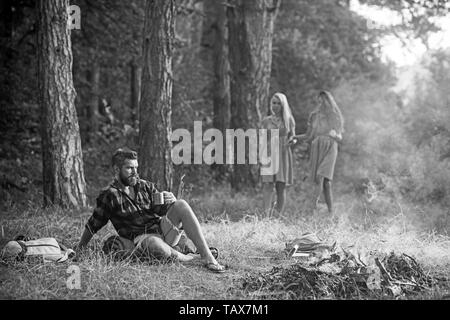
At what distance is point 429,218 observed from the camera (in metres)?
8.71

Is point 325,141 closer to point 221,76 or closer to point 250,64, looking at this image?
point 250,64

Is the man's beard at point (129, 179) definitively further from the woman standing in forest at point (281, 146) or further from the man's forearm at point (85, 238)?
the woman standing in forest at point (281, 146)

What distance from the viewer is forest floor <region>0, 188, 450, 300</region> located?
5.00 meters

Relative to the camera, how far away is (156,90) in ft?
28.6

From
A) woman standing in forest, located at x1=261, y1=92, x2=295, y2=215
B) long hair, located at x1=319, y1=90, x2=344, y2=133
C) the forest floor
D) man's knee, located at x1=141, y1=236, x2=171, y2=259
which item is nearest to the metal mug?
man's knee, located at x1=141, y1=236, x2=171, y2=259

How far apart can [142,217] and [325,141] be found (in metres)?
4.11

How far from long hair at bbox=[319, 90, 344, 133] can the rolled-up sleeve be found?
14.5 feet

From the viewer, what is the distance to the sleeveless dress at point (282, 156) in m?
9.02

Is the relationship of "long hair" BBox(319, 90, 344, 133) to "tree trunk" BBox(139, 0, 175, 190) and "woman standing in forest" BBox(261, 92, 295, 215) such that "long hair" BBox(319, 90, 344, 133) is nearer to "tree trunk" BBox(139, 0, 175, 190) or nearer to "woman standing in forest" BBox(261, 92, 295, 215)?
"woman standing in forest" BBox(261, 92, 295, 215)

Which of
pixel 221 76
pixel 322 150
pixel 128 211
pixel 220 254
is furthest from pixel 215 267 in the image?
pixel 221 76

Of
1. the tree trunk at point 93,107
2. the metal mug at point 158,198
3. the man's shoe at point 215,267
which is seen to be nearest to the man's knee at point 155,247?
the metal mug at point 158,198

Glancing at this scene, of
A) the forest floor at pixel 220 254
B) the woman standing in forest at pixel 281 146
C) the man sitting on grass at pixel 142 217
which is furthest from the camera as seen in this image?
the woman standing in forest at pixel 281 146
